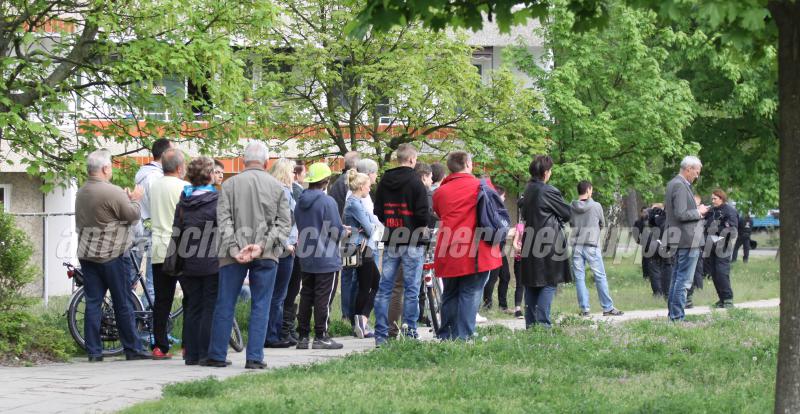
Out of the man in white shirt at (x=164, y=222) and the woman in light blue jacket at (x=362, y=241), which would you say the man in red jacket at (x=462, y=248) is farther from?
the man in white shirt at (x=164, y=222)

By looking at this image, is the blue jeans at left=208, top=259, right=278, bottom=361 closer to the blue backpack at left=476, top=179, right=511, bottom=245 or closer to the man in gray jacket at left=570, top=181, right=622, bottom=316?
the blue backpack at left=476, top=179, right=511, bottom=245

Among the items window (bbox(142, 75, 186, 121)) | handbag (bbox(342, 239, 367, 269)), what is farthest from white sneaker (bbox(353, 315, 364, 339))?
window (bbox(142, 75, 186, 121))

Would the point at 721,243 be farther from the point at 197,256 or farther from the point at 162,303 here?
the point at 197,256

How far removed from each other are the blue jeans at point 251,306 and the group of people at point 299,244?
0.04 feet

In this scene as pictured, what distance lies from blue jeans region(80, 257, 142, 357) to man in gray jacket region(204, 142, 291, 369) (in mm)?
1201

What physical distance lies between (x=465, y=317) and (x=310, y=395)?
12.9ft

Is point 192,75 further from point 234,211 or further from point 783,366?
point 783,366

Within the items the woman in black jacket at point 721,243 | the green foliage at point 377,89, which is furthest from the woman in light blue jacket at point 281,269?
the green foliage at point 377,89

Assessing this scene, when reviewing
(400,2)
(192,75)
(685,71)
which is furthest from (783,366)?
(685,71)

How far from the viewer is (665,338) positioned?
11727mm

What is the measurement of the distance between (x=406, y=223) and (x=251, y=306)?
2.27 metres

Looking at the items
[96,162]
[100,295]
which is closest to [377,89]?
[96,162]

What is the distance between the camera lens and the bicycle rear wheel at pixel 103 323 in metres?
11.8

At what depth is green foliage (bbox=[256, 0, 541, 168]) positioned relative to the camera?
960 inches
